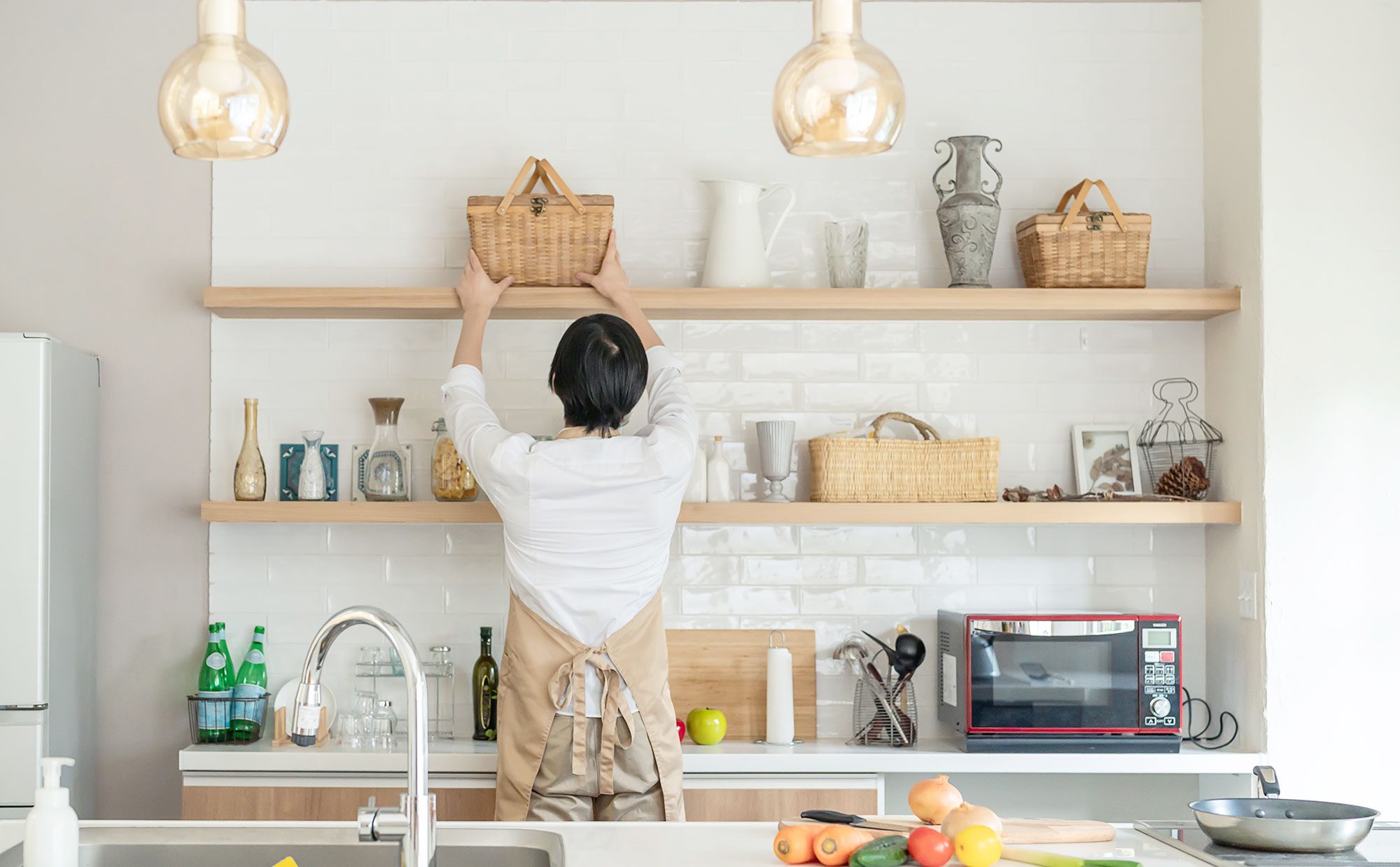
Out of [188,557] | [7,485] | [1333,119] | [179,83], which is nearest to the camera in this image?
[179,83]

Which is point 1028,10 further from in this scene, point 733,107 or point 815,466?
point 815,466

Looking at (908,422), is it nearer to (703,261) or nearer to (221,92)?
(703,261)

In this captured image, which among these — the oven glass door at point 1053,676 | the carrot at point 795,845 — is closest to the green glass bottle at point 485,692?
the oven glass door at point 1053,676

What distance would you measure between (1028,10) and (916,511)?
1.50 metres

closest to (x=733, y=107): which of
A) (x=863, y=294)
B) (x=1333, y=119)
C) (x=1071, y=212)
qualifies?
(x=863, y=294)

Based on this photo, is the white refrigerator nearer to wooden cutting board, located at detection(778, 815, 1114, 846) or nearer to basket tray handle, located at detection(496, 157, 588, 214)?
basket tray handle, located at detection(496, 157, 588, 214)

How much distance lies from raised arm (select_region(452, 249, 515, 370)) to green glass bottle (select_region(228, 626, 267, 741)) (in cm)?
96

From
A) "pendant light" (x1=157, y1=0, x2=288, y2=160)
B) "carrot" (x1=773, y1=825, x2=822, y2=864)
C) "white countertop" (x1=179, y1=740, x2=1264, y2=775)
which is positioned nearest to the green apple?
"white countertop" (x1=179, y1=740, x2=1264, y2=775)

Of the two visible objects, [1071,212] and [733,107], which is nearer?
[1071,212]

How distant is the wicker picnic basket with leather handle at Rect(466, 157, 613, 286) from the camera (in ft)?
10.3

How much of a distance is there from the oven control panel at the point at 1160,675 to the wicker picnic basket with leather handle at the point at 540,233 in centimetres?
171

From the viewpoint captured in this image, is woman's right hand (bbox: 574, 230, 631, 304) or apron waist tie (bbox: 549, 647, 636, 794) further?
woman's right hand (bbox: 574, 230, 631, 304)

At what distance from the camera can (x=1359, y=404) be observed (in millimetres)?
3082

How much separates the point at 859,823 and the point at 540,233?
6.14 feet
